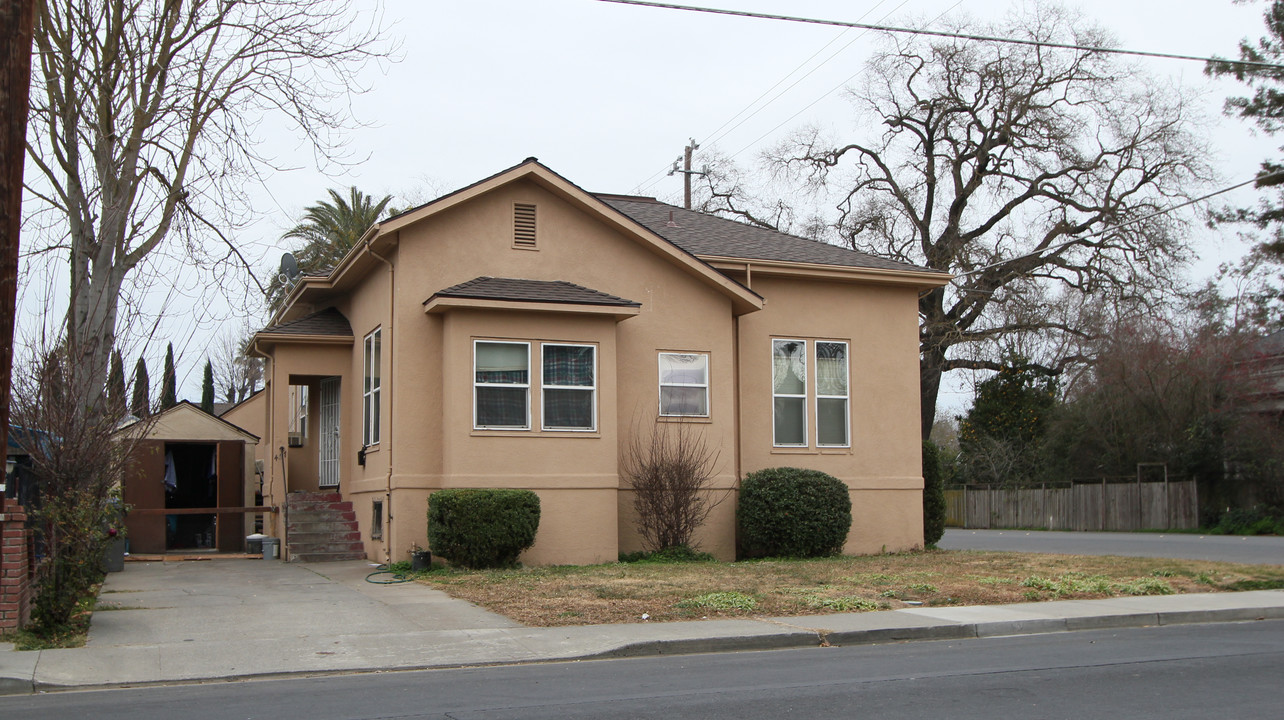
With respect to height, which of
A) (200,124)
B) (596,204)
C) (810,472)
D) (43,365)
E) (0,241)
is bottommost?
(810,472)

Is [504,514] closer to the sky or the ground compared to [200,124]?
closer to the ground

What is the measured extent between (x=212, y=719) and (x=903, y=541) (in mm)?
15151

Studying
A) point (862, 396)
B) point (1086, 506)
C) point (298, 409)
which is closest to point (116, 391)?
point (298, 409)

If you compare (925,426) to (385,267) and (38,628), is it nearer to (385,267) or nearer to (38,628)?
(385,267)

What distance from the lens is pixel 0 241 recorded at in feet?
28.4

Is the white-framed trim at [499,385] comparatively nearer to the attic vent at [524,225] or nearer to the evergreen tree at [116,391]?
the attic vent at [524,225]

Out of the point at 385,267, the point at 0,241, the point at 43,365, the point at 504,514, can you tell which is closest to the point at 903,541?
the point at 504,514

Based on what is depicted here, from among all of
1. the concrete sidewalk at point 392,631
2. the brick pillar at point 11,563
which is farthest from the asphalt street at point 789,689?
the brick pillar at point 11,563

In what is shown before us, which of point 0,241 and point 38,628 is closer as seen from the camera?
point 0,241

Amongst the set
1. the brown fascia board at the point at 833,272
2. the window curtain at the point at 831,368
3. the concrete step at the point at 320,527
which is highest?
the brown fascia board at the point at 833,272

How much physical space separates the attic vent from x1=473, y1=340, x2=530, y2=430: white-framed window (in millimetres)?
1898

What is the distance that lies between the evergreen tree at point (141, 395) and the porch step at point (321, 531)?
4.04 m

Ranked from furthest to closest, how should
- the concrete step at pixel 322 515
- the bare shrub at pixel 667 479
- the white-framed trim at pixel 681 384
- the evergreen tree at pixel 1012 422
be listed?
1. the evergreen tree at pixel 1012 422
2. the concrete step at pixel 322 515
3. the white-framed trim at pixel 681 384
4. the bare shrub at pixel 667 479

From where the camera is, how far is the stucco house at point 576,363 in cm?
1662
